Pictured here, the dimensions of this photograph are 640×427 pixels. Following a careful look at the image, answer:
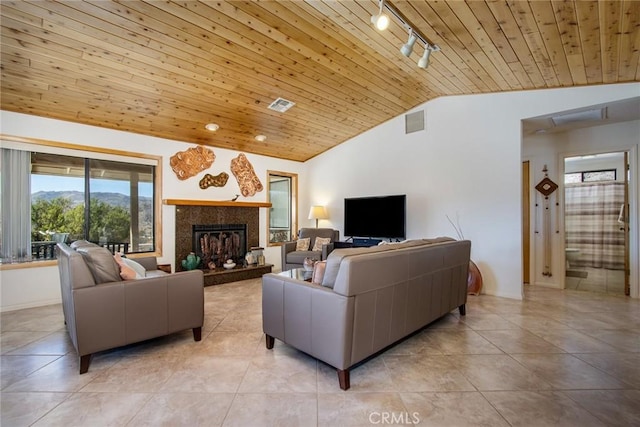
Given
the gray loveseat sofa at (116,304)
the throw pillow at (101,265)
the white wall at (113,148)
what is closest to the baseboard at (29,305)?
the white wall at (113,148)

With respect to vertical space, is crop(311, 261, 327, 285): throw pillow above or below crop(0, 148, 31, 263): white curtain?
below

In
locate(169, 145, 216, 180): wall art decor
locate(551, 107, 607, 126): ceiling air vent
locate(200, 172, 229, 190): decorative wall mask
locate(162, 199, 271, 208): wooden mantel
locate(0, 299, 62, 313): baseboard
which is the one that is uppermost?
locate(551, 107, 607, 126): ceiling air vent

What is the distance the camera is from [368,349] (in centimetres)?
199

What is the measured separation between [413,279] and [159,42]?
317cm

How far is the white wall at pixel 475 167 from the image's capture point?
3863mm

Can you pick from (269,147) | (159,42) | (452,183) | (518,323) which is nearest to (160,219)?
(269,147)

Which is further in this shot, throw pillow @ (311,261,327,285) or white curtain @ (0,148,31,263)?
white curtain @ (0,148,31,263)

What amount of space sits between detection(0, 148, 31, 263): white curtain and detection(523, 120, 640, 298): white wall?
23.6 feet

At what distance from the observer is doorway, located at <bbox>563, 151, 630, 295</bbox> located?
18.6 ft

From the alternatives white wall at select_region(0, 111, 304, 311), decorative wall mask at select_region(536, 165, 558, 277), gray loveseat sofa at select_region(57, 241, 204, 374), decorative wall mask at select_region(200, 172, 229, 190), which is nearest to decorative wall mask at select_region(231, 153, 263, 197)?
white wall at select_region(0, 111, 304, 311)

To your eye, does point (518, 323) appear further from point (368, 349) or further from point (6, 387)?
point (6, 387)

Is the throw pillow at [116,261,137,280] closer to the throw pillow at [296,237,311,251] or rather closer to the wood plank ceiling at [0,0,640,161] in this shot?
the wood plank ceiling at [0,0,640,161]

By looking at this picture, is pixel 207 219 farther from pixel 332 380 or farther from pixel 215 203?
pixel 332 380

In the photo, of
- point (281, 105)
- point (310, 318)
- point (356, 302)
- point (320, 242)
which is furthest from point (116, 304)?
point (320, 242)
